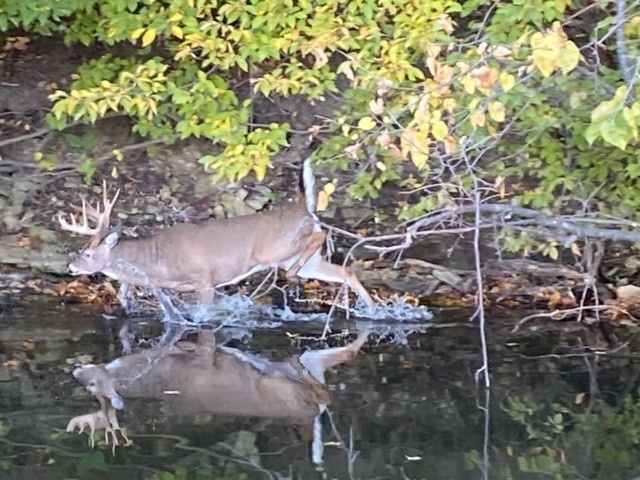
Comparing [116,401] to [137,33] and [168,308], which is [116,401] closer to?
[168,308]

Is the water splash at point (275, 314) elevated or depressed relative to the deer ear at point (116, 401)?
elevated

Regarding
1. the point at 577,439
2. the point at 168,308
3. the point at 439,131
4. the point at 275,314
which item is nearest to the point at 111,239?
the point at 168,308

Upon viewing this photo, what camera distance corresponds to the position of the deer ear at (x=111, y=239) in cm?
795

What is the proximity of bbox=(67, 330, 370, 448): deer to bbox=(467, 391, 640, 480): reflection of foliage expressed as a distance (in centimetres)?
104

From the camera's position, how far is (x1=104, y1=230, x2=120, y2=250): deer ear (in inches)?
313

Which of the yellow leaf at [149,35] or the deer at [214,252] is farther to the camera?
the deer at [214,252]

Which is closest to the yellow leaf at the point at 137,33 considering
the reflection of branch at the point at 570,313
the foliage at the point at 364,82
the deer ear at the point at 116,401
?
the foliage at the point at 364,82

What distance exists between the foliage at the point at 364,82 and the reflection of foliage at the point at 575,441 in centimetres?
147

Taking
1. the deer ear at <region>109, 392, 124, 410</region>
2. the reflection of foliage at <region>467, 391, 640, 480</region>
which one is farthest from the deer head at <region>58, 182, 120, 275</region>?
the reflection of foliage at <region>467, 391, 640, 480</region>

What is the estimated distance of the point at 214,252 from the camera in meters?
7.84

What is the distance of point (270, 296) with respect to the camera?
26.8 ft

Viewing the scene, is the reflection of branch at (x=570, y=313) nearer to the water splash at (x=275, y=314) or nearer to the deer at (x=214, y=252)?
the water splash at (x=275, y=314)

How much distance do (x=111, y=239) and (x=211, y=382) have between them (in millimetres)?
1943

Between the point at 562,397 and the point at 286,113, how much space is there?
12.2 feet
